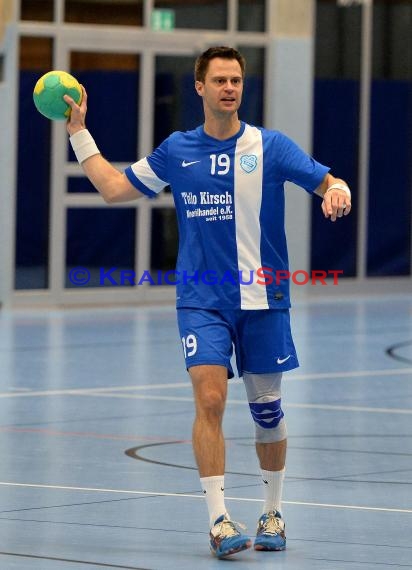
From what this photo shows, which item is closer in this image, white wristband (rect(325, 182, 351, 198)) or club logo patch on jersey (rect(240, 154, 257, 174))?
white wristband (rect(325, 182, 351, 198))

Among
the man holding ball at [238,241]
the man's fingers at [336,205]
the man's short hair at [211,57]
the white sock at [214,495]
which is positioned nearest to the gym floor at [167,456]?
the white sock at [214,495]

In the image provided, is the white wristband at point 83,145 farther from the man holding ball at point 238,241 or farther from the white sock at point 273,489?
the white sock at point 273,489

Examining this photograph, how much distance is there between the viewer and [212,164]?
6602 mm

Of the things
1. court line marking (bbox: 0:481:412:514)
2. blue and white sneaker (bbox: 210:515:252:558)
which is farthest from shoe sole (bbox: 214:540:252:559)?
court line marking (bbox: 0:481:412:514)

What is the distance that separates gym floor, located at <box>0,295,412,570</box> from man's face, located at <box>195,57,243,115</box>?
6.06 feet

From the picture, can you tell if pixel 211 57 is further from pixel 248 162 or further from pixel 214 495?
pixel 214 495

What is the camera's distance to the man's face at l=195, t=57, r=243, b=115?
6.53 metres

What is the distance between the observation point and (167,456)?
8852 mm

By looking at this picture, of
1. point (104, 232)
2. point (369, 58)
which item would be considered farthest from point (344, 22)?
point (104, 232)

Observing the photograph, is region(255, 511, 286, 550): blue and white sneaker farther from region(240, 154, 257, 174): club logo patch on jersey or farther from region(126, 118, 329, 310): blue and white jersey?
region(240, 154, 257, 174): club logo patch on jersey

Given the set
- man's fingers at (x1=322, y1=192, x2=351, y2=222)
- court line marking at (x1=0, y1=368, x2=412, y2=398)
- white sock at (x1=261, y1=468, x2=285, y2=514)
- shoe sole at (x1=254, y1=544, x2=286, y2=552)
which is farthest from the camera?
court line marking at (x1=0, y1=368, x2=412, y2=398)

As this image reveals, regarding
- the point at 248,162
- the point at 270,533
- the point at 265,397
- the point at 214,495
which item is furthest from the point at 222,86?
the point at 270,533

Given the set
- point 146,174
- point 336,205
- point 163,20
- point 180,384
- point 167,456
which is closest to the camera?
point 336,205

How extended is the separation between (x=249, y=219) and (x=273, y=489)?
1.17m
